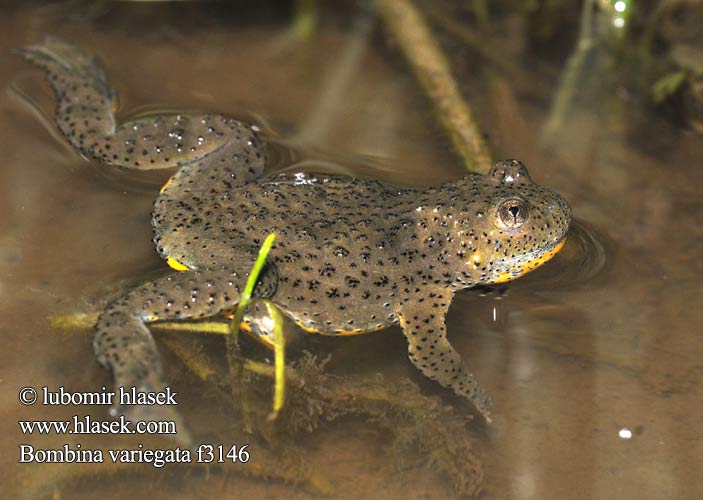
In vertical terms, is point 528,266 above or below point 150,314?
above

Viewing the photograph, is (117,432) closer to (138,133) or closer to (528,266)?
(138,133)

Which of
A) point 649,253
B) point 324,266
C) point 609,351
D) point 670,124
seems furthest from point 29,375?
point 670,124

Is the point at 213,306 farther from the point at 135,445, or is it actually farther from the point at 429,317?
the point at 429,317

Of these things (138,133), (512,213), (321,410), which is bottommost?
(321,410)

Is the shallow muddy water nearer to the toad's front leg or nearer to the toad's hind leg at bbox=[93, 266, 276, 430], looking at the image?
the toad's front leg

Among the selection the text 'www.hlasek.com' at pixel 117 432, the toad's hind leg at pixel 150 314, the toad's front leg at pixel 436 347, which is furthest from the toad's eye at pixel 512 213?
the text 'www.hlasek.com' at pixel 117 432

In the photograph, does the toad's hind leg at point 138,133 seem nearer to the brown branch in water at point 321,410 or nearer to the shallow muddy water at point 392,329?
the shallow muddy water at point 392,329

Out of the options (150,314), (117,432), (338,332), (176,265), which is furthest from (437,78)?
(117,432)
